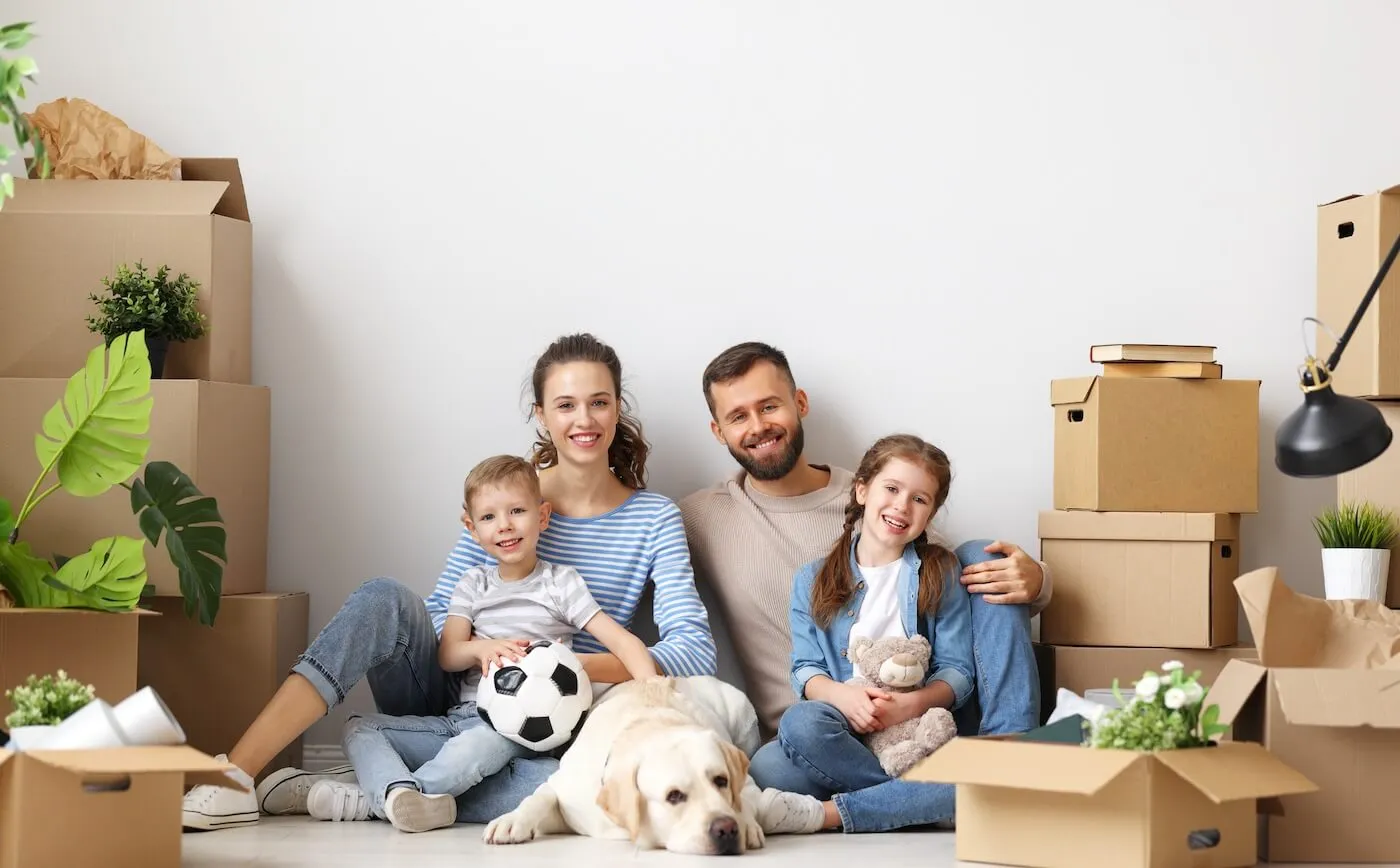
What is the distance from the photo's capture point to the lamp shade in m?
1.93

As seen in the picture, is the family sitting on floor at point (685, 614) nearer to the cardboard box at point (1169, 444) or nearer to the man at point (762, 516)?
the man at point (762, 516)

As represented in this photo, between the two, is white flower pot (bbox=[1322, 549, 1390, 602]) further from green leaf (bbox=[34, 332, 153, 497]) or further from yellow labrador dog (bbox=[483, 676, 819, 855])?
green leaf (bbox=[34, 332, 153, 497])

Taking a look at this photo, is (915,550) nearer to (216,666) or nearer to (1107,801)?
(1107,801)

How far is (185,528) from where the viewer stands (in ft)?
8.18

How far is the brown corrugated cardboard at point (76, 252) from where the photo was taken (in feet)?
8.87

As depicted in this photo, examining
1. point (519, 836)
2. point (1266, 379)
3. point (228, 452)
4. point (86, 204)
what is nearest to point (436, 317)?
point (228, 452)

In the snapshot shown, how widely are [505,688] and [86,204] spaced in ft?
4.45

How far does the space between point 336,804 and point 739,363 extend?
3.89 feet

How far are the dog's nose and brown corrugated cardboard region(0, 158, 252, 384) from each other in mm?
1490

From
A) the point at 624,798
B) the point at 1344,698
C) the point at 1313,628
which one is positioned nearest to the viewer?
the point at 1344,698

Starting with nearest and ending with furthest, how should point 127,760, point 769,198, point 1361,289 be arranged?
point 127,760 → point 1361,289 → point 769,198

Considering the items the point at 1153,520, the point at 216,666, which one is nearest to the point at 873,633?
the point at 1153,520

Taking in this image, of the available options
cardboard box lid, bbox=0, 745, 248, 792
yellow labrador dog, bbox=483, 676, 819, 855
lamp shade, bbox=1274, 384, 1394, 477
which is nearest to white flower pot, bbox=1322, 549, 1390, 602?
lamp shade, bbox=1274, 384, 1394, 477

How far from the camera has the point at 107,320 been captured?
2621mm
